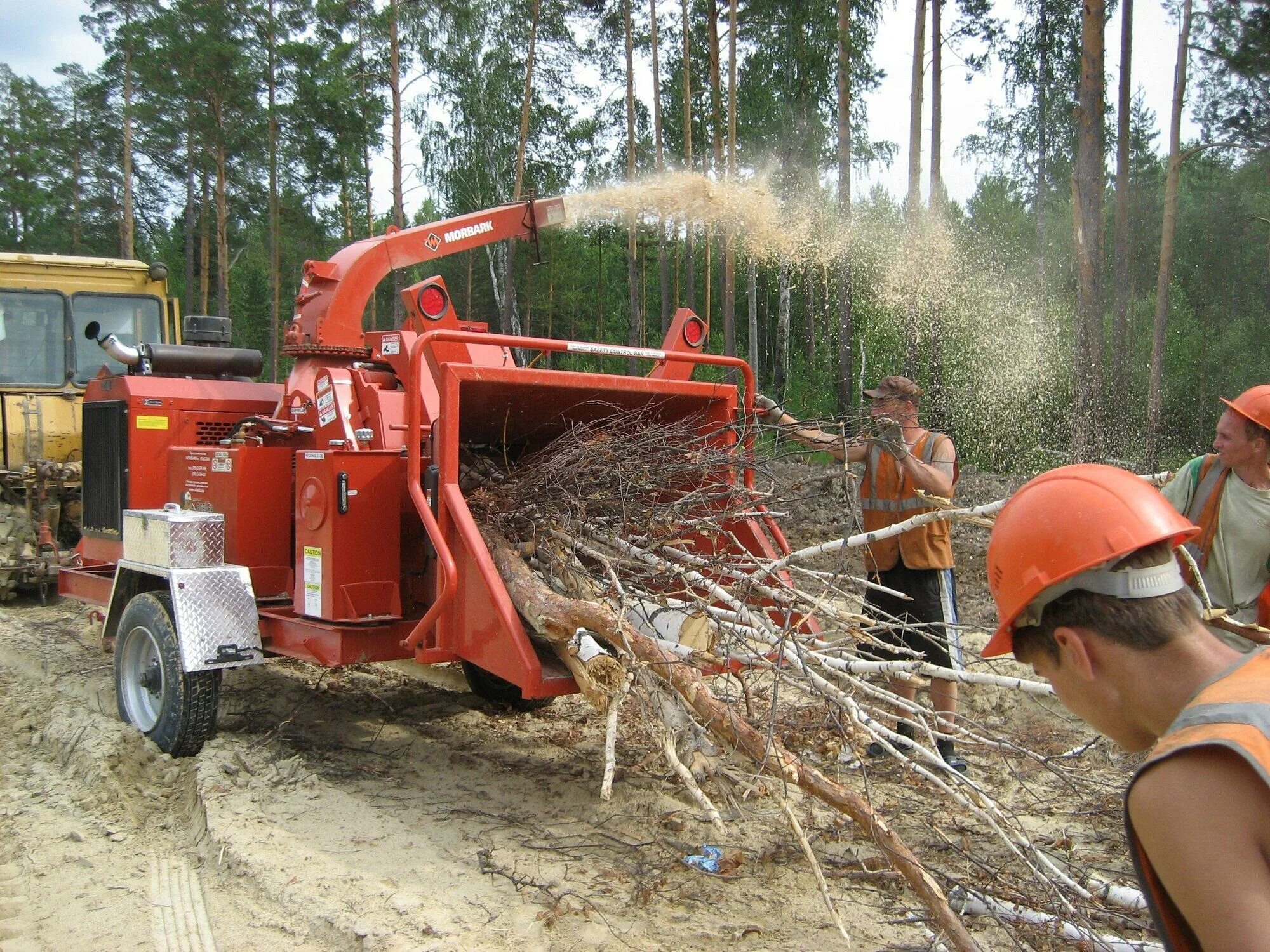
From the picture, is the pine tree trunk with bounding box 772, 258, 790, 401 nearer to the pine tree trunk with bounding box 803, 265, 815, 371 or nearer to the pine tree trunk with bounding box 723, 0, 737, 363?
the pine tree trunk with bounding box 803, 265, 815, 371

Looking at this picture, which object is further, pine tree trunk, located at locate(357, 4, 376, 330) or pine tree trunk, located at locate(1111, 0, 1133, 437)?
pine tree trunk, located at locate(357, 4, 376, 330)

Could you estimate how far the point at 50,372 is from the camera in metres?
9.76

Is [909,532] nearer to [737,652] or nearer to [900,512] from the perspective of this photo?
[900,512]

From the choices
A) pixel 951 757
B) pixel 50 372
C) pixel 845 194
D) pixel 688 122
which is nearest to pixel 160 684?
pixel 951 757

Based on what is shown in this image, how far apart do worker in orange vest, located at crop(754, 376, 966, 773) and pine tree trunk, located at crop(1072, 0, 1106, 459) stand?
297 inches

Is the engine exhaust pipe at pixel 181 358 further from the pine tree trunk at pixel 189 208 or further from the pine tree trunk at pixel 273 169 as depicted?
the pine tree trunk at pixel 189 208

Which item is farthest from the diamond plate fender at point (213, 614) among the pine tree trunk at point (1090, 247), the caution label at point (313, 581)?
the pine tree trunk at point (1090, 247)

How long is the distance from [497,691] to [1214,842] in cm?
517

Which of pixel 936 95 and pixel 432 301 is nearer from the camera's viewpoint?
pixel 432 301

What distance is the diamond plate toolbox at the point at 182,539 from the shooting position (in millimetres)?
5027

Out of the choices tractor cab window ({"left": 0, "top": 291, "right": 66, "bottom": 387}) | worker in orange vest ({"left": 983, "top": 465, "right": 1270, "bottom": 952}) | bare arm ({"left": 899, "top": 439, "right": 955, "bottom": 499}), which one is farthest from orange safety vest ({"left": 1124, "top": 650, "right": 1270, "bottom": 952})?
tractor cab window ({"left": 0, "top": 291, "right": 66, "bottom": 387})

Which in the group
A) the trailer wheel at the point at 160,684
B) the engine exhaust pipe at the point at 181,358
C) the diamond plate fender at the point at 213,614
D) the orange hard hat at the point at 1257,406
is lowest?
the trailer wheel at the point at 160,684

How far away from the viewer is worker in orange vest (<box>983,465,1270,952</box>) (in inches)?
44.4

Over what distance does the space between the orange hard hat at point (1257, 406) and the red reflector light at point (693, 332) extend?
289cm
